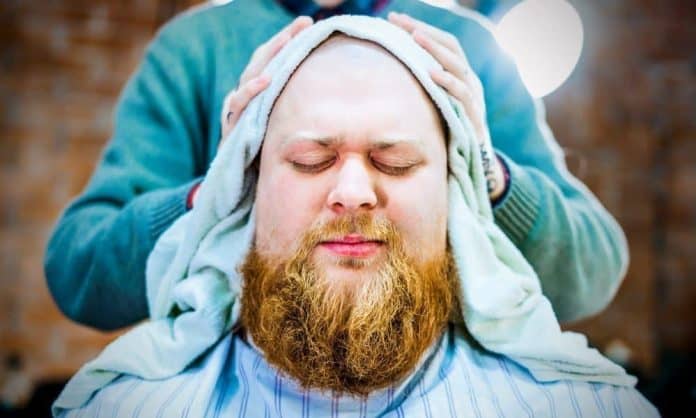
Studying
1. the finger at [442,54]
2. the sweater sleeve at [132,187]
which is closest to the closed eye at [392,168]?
the finger at [442,54]

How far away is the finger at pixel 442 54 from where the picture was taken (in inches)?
25.1

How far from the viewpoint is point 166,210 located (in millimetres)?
675

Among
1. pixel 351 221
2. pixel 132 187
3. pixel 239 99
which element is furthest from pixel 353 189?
pixel 132 187

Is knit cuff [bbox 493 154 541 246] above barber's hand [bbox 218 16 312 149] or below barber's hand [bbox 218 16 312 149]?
below

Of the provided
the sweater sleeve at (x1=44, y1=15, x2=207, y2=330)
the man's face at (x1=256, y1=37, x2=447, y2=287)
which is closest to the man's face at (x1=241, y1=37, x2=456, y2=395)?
the man's face at (x1=256, y1=37, x2=447, y2=287)

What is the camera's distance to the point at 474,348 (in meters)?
0.66

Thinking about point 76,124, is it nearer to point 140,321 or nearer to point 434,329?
point 140,321

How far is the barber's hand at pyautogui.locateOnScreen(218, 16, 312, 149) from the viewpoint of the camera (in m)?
0.63

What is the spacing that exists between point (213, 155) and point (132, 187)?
10 centimetres

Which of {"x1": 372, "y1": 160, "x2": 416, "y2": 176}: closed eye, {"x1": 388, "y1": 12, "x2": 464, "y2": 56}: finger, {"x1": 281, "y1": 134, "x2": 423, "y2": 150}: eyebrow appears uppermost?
{"x1": 388, "y1": 12, "x2": 464, "y2": 56}: finger

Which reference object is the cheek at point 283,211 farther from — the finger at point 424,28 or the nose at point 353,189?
the finger at point 424,28

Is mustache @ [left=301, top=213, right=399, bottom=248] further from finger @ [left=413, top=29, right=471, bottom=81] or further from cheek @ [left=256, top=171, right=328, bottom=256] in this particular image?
finger @ [left=413, top=29, right=471, bottom=81]

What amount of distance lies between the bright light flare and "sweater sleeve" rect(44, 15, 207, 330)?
1.14ft

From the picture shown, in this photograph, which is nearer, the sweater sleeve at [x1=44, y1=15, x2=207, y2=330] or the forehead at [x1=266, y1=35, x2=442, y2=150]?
the forehead at [x1=266, y1=35, x2=442, y2=150]
